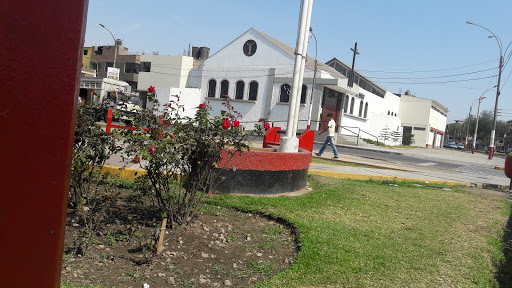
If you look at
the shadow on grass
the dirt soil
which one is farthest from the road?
the dirt soil

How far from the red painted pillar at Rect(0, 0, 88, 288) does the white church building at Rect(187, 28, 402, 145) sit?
3067 cm

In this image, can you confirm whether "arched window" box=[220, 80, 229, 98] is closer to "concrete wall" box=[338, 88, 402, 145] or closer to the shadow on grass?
"concrete wall" box=[338, 88, 402, 145]

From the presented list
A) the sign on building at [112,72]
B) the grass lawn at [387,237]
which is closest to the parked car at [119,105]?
the grass lawn at [387,237]

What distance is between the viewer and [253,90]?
1403 inches

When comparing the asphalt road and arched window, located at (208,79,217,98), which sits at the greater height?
arched window, located at (208,79,217,98)

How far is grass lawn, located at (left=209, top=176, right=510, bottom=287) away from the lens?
11.6 feet

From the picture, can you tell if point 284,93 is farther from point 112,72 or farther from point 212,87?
point 112,72

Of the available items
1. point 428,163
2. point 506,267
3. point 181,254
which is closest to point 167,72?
point 428,163

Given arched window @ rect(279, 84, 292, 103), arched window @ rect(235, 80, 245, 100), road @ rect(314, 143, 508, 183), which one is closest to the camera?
road @ rect(314, 143, 508, 183)

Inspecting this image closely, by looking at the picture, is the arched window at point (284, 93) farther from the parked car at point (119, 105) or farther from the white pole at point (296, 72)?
the parked car at point (119, 105)

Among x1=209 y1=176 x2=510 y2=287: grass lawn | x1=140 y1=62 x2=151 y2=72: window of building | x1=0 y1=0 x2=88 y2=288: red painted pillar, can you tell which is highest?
x1=140 y1=62 x2=151 y2=72: window of building

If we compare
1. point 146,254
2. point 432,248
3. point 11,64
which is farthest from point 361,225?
point 11,64

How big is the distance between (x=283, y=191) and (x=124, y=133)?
3.32 m

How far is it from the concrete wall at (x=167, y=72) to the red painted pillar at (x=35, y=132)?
134 feet
